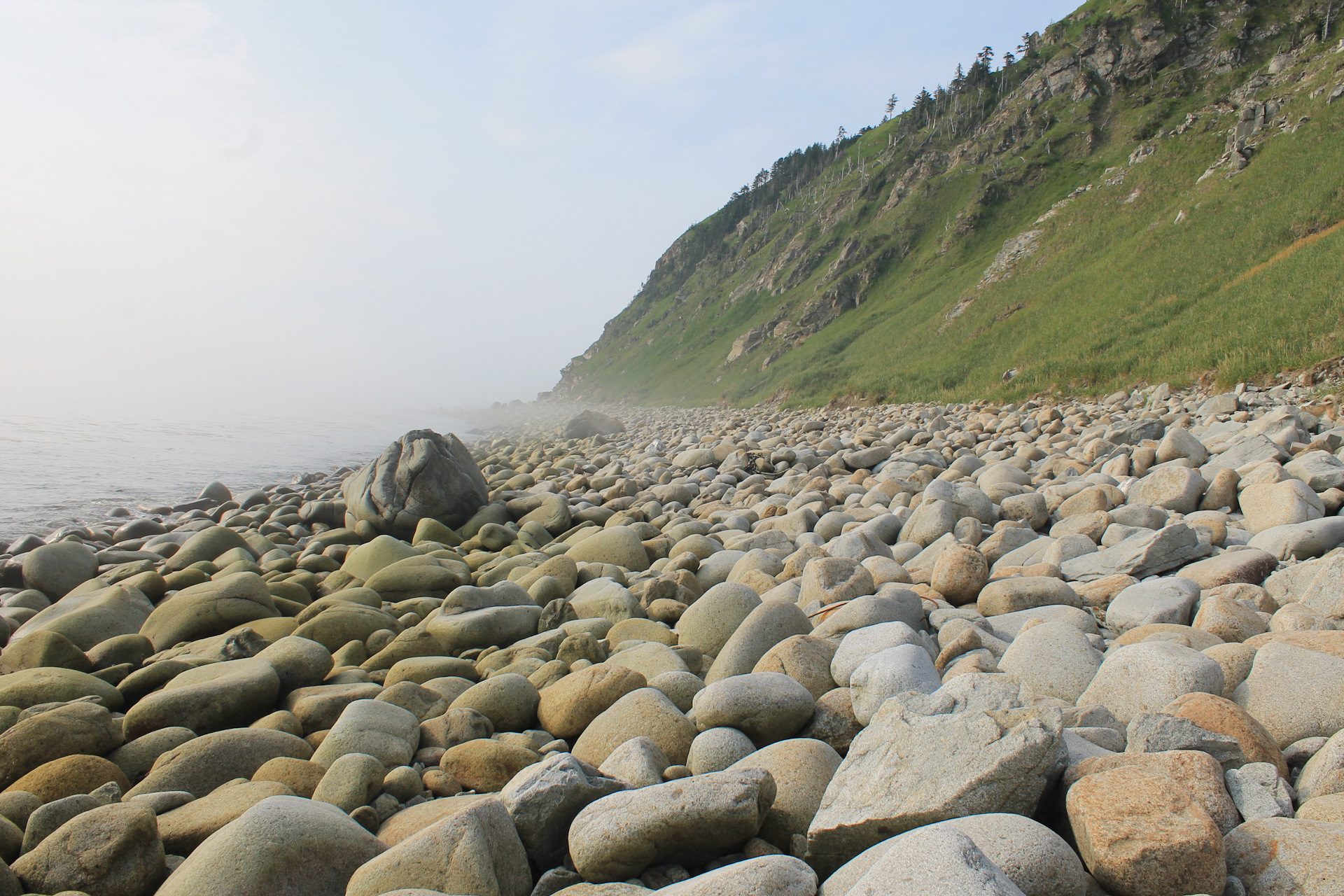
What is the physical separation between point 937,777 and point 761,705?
900 millimetres

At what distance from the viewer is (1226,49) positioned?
156ft

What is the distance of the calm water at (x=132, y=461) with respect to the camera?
12195 mm

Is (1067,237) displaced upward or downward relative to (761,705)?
upward

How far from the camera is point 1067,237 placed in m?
30.8

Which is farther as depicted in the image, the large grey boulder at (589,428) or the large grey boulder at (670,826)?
the large grey boulder at (589,428)

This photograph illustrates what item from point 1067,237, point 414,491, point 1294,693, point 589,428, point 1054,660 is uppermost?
point 1067,237

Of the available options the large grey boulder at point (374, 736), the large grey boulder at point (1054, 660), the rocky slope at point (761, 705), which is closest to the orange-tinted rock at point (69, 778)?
the rocky slope at point (761, 705)

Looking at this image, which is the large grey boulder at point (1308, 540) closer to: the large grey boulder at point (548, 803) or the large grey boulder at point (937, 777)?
the large grey boulder at point (937, 777)

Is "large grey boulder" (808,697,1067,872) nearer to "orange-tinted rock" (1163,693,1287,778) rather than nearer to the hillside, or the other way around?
"orange-tinted rock" (1163,693,1287,778)

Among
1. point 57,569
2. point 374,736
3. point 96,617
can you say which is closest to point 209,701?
point 374,736

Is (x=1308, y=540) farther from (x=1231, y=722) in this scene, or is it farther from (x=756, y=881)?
(x=756, y=881)

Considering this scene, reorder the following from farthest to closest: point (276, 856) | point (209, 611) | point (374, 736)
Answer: point (209, 611) → point (374, 736) → point (276, 856)

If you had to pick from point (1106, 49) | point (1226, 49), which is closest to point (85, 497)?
point (1226, 49)

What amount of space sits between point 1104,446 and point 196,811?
7.82m
